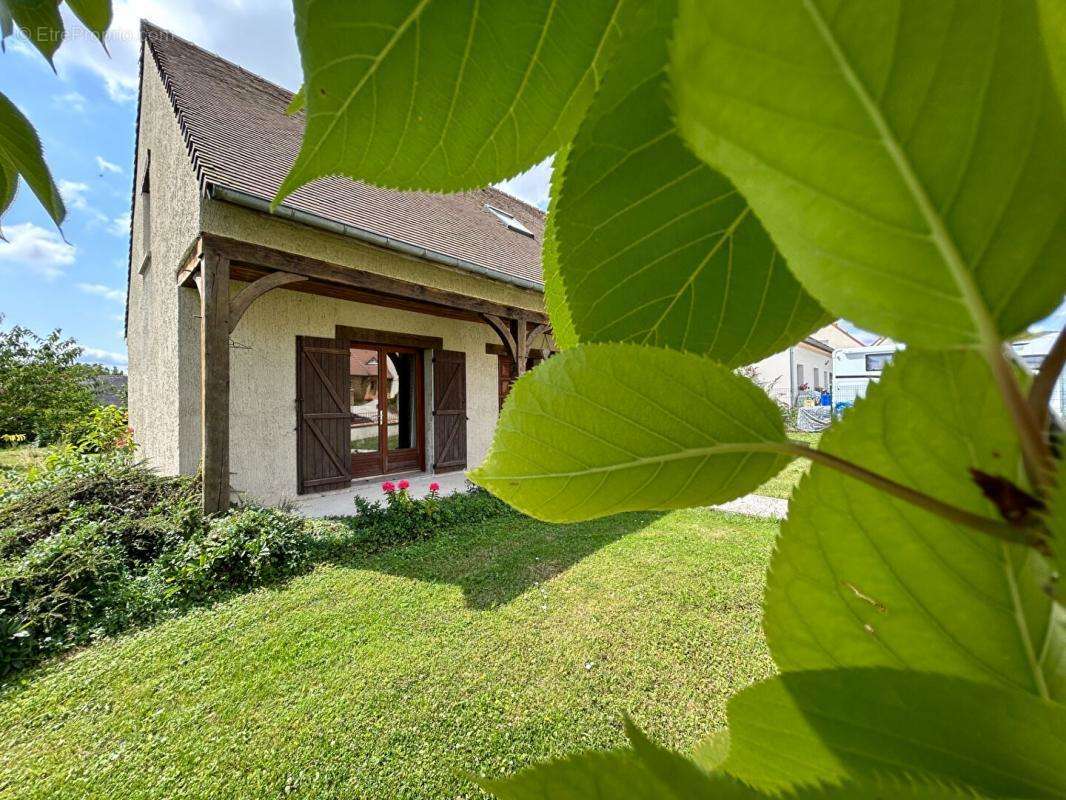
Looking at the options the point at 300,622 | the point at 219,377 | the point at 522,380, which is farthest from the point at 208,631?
the point at 522,380

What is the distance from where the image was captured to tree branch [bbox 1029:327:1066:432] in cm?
14

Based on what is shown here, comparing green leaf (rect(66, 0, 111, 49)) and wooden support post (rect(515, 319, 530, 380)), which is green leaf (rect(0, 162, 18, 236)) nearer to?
green leaf (rect(66, 0, 111, 49))

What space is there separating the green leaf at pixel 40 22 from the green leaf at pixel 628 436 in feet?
3.13

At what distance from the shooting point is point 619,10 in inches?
11.2

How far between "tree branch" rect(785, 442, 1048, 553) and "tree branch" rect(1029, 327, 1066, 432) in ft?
0.10

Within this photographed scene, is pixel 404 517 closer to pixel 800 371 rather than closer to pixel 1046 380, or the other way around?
pixel 1046 380

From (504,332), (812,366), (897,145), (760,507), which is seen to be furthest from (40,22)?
(812,366)

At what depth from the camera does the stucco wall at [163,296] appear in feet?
20.4

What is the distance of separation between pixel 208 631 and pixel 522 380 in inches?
172

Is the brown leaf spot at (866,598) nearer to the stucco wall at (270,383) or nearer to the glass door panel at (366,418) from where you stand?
the stucco wall at (270,383)

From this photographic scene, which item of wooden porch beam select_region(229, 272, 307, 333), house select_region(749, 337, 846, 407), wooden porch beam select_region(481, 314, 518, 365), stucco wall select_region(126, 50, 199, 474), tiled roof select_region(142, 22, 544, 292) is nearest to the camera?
wooden porch beam select_region(229, 272, 307, 333)

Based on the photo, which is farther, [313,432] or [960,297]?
[313,432]

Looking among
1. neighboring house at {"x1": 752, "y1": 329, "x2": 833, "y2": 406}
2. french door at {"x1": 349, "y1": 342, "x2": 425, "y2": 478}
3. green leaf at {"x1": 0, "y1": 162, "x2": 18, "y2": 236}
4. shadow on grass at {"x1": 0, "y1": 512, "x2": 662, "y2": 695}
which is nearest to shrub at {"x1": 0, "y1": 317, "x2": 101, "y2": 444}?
french door at {"x1": 349, "y1": 342, "x2": 425, "y2": 478}

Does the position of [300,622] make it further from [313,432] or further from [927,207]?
[927,207]
